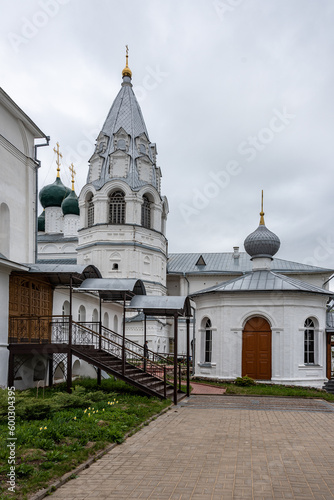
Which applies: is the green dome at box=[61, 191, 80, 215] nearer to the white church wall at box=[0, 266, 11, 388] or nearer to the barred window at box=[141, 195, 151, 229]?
the barred window at box=[141, 195, 151, 229]

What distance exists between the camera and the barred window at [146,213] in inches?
1619

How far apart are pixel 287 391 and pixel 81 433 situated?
10.3 meters

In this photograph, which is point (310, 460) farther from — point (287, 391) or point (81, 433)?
point (287, 391)

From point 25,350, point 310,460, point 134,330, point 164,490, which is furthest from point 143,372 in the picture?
point 134,330

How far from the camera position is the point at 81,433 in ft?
29.0

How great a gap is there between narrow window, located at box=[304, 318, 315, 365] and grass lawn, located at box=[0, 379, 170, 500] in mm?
8132

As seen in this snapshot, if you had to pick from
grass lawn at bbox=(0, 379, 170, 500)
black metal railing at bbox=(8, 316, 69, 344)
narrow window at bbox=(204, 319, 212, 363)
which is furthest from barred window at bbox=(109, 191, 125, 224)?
grass lawn at bbox=(0, 379, 170, 500)

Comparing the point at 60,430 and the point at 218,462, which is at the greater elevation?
the point at 60,430

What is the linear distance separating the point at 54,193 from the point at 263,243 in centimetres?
3335

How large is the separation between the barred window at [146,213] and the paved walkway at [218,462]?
29.4m

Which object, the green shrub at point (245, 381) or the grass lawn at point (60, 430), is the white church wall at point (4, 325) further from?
the green shrub at point (245, 381)

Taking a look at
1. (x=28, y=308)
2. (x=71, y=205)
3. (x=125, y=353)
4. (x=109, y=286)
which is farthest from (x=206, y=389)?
(x=71, y=205)

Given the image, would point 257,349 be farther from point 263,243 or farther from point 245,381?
point 263,243

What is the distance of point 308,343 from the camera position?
64.9 ft
